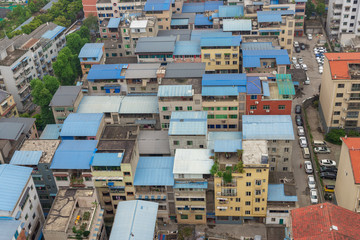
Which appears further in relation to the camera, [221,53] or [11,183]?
[221,53]

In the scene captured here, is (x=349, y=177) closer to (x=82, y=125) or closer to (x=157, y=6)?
(x=82, y=125)

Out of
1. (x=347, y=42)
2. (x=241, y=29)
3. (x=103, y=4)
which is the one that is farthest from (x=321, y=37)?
(x=103, y=4)

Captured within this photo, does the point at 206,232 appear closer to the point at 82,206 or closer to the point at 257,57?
the point at 82,206

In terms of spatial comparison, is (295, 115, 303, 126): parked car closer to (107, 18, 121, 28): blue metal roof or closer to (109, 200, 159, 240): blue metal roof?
(109, 200, 159, 240): blue metal roof

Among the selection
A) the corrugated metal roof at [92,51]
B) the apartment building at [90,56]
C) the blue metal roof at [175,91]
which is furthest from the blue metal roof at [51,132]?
the corrugated metal roof at [92,51]

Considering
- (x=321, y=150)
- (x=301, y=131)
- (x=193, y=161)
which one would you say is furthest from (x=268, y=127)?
(x=301, y=131)

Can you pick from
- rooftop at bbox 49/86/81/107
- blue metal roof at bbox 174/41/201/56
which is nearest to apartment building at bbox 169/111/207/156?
rooftop at bbox 49/86/81/107

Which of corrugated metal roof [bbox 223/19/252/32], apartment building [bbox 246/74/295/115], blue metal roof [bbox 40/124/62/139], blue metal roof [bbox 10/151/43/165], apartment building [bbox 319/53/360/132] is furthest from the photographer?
corrugated metal roof [bbox 223/19/252/32]
